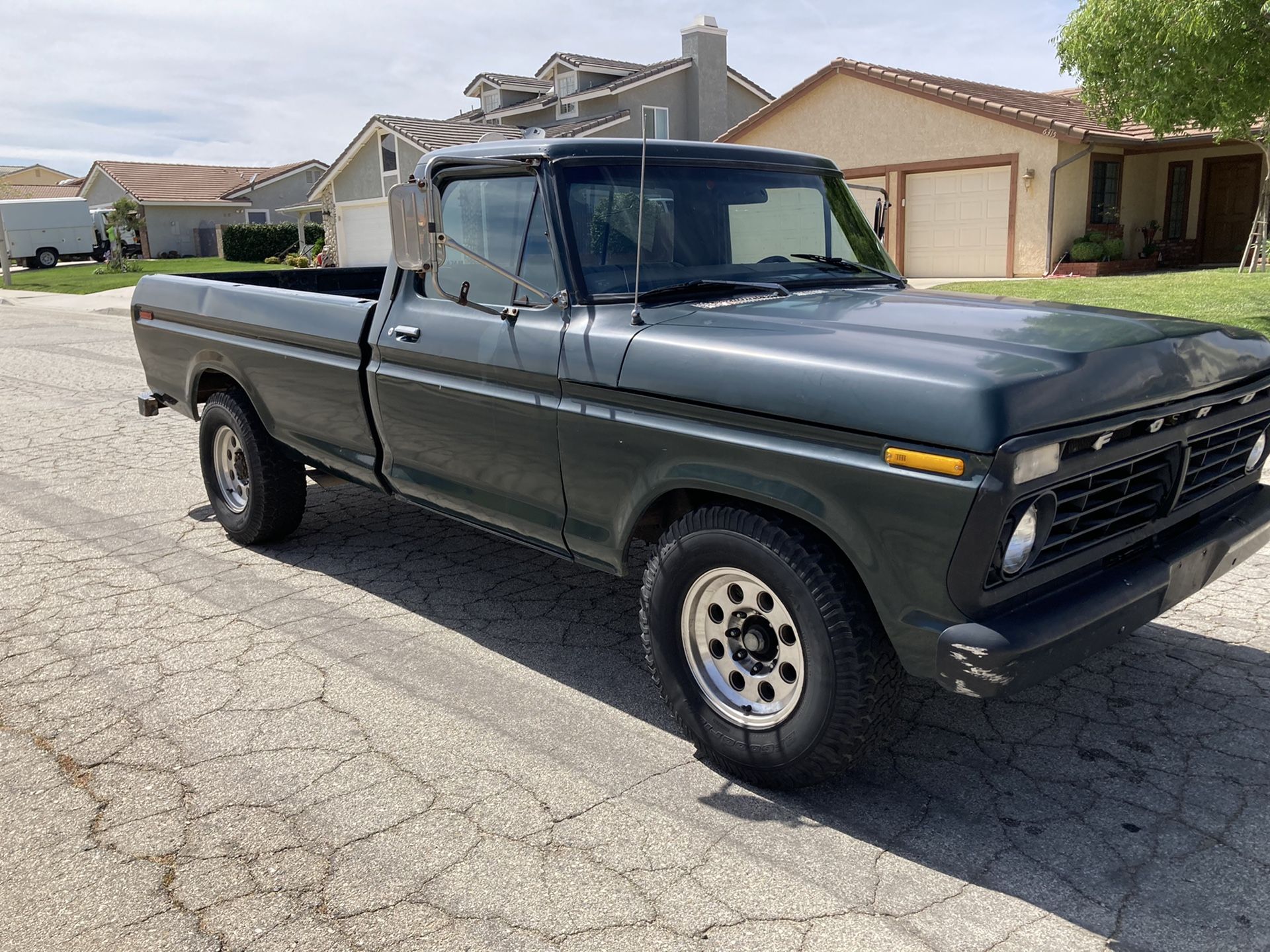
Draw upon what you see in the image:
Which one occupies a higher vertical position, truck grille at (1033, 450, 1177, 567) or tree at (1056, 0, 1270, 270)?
tree at (1056, 0, 1270, 270)

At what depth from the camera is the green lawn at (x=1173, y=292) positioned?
12258mm

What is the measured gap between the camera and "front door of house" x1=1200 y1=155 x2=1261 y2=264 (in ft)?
76.7

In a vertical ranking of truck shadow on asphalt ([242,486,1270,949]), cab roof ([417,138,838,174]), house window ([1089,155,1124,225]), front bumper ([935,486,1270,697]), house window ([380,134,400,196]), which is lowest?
truck shadow on asphalt ([242,486,1270,949])

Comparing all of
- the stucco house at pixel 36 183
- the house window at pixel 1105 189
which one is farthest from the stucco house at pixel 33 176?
the house window at pixel 1105 189

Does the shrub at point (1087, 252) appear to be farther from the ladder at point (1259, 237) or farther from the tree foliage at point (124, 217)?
the tree foliage at point (124, 217)

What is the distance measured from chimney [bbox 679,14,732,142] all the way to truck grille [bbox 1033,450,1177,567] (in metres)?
32.4

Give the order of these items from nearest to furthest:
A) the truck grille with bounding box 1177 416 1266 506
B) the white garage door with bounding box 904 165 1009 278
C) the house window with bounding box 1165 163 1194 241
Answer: the truck grille with bounding box 1177 416 1266 506 < the white garage door with bounding box 904 165 1009 278 < the house window with bounding box 1165 163 1194 241

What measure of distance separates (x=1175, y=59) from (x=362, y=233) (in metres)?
27.8

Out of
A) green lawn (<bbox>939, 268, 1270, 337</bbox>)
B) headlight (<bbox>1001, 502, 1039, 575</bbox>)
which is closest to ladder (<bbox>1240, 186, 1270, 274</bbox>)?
green lawn (<bbox>939, 268, 1270, 337</bbox>)

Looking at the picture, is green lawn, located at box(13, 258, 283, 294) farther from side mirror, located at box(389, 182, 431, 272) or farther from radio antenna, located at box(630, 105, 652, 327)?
radio antenna, located at box(630, 105, 652, 327)

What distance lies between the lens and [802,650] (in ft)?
10.5

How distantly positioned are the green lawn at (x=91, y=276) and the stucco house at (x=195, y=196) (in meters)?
4.00

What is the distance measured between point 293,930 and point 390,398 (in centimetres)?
234

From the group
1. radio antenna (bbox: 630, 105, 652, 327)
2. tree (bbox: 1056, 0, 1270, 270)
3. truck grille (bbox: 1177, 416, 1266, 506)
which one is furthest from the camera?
tree (bbox: 1056, 0, 1270, 270)
